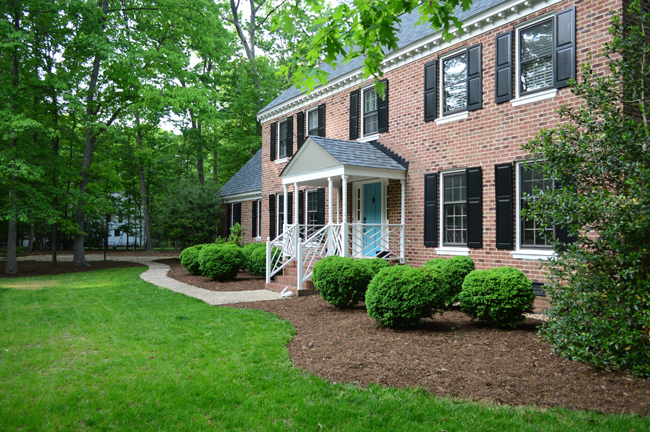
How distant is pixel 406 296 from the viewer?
6.61 metres

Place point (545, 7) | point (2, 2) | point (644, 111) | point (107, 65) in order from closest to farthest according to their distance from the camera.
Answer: point (644, 111) → point (545, 7) → point (2, 2) → point (107, 65)

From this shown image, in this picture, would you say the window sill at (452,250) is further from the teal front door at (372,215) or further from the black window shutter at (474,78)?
the black window shutter at (474,78)

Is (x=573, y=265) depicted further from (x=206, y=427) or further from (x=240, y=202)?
(x=240, y=202)

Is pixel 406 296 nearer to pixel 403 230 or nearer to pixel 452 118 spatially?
pixel 403 230

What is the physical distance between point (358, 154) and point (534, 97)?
4457 millimetres

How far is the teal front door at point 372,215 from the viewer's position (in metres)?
12.6

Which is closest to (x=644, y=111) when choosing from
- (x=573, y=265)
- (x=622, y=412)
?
(x=573, y=265)

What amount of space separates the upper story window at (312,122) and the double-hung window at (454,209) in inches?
237

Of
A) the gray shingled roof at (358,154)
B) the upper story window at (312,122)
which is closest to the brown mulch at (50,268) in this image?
the upper story window at (312,122)

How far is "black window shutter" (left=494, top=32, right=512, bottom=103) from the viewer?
9203mm

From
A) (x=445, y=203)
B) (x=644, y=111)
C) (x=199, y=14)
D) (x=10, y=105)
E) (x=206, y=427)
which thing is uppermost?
(x=199, y=14)

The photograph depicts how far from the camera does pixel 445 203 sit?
35.3 ft

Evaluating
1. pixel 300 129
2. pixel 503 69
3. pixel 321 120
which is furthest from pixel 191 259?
pixel 503 69

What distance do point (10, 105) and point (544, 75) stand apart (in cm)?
1644
